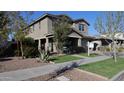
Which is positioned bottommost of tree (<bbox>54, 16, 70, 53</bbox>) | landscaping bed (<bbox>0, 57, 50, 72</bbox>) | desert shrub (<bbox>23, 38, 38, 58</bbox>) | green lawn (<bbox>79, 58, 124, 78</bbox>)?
green lawn (<bbox>79, 58, 124, 78</bbox>)

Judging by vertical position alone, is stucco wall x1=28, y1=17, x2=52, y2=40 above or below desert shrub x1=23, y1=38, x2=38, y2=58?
above

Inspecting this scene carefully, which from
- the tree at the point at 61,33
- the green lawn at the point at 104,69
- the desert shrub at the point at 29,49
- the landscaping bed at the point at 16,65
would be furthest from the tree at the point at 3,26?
the green lawn at the point at 104,69

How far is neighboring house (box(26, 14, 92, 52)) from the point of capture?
25323mm

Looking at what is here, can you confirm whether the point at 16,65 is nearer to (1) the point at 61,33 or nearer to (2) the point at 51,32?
(1) the point at 61,33

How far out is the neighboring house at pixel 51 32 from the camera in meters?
25.3

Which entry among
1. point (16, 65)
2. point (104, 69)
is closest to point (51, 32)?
point (16, 65)

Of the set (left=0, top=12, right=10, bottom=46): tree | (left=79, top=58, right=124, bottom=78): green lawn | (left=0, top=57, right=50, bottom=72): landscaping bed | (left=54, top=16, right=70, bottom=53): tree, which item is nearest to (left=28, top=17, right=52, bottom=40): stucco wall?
(left=54, top=16, right=70, bottom=53): tree

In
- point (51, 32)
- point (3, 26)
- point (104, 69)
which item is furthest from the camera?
point (51, 32)

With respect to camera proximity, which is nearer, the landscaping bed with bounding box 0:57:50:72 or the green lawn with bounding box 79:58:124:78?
the green lawn with bounding box 79:58:124:78

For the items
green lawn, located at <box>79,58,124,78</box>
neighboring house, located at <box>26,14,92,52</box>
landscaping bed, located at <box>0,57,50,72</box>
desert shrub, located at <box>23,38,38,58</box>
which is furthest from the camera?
neighboring house, located at <box>26,14,92,52</box>

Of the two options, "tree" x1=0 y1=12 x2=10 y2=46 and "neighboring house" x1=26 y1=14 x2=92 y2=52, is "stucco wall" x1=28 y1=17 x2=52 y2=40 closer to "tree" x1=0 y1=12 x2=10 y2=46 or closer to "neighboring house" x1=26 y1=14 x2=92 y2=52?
"neighboring house" x1=26 y1=14 x2=92 y2=52

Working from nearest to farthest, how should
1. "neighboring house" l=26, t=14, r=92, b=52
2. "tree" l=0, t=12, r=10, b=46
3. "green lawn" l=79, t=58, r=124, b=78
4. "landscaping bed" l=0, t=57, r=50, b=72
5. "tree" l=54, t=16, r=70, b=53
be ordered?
"green lawn" l=79, t=58, r=124, b=78 < "landscaping bed" l=0, t=57, r=50, b=72 < "tree" l=0, t=12, r=10, b=46 < "tree" l=54, t=16, r=70, b=53 < "neighboring house" l=26, t=14, r=92, b=52

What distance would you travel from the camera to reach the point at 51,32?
2533 centimetres

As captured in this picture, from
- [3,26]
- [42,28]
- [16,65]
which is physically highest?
[42,28]
